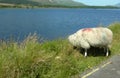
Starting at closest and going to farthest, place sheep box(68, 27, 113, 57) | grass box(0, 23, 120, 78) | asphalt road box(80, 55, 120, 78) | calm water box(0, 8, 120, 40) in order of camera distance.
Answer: grass box(0, 23, 120, 78) < asphalt road box(80, 55, 120, 78) < sheep box(68, 27, 113, 57) < calm water box(0, 8, 120, 40)

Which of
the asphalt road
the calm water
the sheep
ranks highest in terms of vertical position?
the sheep

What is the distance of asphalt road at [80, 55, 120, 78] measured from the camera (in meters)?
10.7

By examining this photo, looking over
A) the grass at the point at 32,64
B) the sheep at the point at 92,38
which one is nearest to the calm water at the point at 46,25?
the sheep at the point at 92,38

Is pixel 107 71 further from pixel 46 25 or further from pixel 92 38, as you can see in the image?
pixel 46 25

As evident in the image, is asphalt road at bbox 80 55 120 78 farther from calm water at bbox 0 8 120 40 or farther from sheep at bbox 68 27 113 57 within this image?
calm water at bbox 0 8 120 40

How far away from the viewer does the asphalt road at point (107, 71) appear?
1074 centimetres

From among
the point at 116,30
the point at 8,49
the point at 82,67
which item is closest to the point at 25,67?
the point at 8,49

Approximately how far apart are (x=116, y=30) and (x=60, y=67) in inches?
461

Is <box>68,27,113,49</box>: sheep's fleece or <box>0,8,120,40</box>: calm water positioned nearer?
<box>68,27,113,49</box>: sheep's fleece

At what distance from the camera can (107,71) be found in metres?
11.4

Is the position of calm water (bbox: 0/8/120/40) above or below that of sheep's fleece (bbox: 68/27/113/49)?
below

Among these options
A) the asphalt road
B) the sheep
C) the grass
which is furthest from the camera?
the sheep

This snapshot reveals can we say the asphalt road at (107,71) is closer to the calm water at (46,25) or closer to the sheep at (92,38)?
the sheep at (92,38)

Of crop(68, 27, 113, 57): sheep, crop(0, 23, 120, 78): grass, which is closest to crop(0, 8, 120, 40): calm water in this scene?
crop(68, 27, 113, 57): sheep
